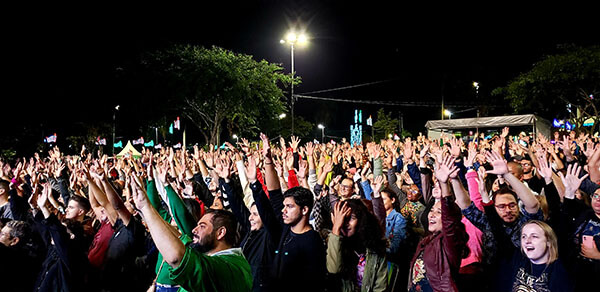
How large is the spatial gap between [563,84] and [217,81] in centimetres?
2210

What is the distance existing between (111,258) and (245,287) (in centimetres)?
232

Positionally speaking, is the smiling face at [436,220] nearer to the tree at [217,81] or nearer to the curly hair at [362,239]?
the curly hair at [362,239]

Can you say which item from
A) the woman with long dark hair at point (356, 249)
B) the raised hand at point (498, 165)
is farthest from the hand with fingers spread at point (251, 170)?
the raised hand at point (498, 165)

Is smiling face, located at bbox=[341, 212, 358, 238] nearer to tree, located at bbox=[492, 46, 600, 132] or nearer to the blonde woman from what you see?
the blonde woman

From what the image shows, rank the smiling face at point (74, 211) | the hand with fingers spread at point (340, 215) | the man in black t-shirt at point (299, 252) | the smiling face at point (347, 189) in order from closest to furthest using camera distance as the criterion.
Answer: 1. the man in black t-shirt at point (299, 252)
2. the hand with fingers spread at point (340, 215)
3. the smiling face at point (74, 211)
4. the smiling face at point (347, 189)

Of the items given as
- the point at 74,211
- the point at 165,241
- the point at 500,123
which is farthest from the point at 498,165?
the point at 500,123

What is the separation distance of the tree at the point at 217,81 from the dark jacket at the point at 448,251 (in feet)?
71.8

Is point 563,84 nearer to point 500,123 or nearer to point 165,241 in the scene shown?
point 500,123

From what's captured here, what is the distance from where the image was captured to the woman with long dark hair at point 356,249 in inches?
155

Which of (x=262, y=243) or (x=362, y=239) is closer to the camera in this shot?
(x=262, y=243)

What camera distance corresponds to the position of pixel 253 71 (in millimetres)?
26359

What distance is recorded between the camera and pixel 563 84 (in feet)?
97.4

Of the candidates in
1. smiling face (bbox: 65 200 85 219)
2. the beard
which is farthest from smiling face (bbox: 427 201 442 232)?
smiling face (bbox: 65 200 85 219)

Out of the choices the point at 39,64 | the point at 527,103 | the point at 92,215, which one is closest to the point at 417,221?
the point at 92,215
